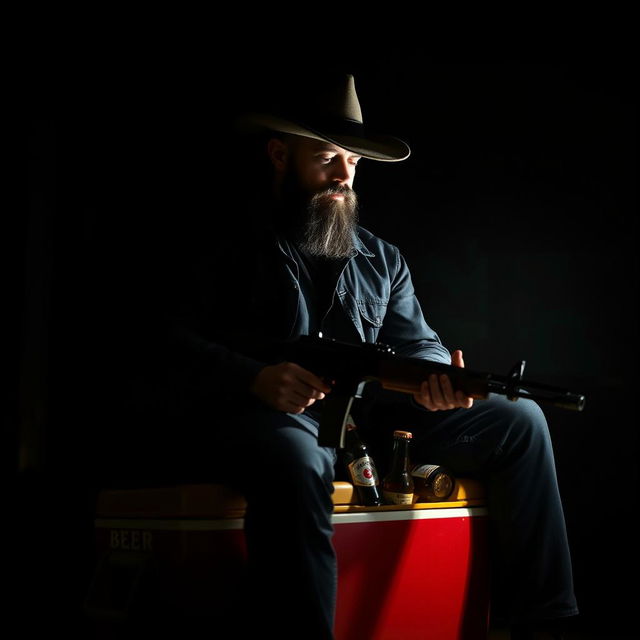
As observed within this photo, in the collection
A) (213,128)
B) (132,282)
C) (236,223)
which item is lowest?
(132,282)

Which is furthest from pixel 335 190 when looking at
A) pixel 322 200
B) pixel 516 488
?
pixel 516 488

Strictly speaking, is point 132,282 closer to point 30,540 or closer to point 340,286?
point 340,286

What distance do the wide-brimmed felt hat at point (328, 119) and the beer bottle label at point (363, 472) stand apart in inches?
33.2

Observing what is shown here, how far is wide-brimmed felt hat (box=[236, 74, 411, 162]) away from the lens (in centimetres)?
217

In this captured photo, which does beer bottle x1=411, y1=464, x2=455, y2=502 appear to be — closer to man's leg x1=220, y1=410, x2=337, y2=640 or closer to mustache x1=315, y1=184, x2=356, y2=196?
man's leg x1=220, y1=410, x2=337, y2=640

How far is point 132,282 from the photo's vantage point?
231 cm

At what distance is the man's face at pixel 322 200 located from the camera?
2.16m

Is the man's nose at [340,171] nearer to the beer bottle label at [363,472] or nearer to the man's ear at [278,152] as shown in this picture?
the man's ear at [278,152]

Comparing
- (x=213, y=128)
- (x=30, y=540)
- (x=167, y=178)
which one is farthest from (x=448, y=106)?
(x=30, y=540)

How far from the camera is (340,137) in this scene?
218 centimetres

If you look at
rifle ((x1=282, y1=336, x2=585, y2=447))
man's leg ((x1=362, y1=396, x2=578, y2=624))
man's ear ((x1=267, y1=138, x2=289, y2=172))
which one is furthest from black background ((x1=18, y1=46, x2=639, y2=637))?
rifle ((x1=282, y1=336, x2=585, y2=447))

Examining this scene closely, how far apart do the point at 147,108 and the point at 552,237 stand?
1362mm

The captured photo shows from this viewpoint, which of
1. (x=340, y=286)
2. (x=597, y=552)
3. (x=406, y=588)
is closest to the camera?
(x=406, y=588)

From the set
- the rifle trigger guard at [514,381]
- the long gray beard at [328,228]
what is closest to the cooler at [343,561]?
the rifle trigger guard at [514,381]
